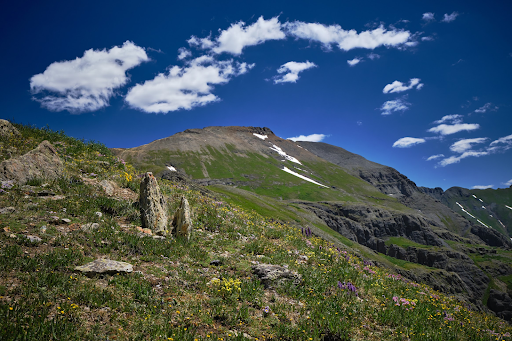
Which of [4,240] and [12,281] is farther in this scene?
[4,240]

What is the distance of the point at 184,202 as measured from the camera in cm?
1321

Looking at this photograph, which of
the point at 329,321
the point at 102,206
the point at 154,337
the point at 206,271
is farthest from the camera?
the point at 102,206

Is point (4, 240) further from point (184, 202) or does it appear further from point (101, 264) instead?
point (184, 202)

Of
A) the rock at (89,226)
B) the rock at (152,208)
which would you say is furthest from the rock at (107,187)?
the rock at (89,226)

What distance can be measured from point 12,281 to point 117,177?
11063 millimetres

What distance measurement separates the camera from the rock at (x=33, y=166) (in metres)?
11.5

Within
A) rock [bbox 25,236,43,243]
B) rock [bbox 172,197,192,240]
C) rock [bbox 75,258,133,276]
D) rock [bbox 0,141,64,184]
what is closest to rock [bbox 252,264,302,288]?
rock [bbox 172,197,192,240]

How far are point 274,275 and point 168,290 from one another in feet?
13.3

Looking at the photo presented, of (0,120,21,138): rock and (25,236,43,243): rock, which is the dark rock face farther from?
(0,120,21,138): rock

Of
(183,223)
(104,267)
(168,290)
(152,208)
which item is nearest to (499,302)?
(183,223)

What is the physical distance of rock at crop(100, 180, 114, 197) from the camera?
13.9m

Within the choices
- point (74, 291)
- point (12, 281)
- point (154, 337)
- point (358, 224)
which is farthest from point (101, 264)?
point (358, 224)

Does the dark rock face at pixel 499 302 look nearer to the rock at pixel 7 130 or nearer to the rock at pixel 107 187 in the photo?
the rock at pixel 107 187

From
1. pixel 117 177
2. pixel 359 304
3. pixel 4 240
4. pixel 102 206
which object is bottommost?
pixel 359 304
